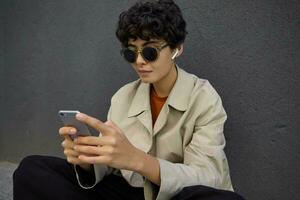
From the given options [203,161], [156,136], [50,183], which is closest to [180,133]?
[156,136]

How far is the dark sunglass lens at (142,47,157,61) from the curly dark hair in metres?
0.06

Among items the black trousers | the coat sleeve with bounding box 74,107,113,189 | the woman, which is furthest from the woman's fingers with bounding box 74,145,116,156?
the black trousers

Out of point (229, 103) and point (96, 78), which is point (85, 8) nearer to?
point (96, 78)

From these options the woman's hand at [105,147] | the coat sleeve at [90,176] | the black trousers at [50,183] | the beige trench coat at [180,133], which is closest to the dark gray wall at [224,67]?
the beige trench coat at [180,133]

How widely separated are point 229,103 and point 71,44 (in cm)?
146

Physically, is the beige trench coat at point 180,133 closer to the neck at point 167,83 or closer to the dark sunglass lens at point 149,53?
the neck at point 167,83

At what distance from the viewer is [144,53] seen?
6.39 feet

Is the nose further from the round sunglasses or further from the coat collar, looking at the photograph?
the coat collar

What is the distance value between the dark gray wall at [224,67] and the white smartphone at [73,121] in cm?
125

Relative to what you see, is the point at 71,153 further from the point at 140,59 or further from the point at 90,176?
the point at 140,59

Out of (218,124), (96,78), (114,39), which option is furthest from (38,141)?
(218,124)

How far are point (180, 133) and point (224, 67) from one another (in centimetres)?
71

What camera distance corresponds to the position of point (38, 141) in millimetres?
3613

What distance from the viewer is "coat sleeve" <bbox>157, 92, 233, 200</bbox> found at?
5.70ft
